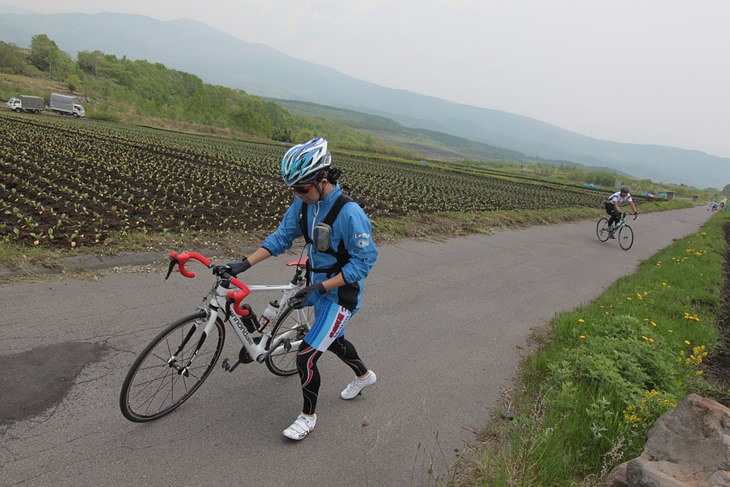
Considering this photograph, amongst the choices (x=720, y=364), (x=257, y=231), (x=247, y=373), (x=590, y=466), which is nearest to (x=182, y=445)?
(x=247, y=373)

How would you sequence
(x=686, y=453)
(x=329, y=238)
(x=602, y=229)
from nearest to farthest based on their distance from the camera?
1. (x=686, y=453)
2. (x=329, y=238)
3. (x=602, y=229)

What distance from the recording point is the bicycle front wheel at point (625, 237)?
1490 centimetres

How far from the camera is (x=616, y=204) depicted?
14.7 metres

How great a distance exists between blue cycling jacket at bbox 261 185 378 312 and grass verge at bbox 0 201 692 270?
13.3ft

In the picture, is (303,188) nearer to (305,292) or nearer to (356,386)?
(305,292)

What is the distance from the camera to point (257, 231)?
29.4 feet

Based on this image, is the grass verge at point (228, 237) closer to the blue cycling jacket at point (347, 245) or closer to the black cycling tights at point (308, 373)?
the blue cycling jacket at point (347, 245)

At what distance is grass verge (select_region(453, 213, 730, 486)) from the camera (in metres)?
3.08

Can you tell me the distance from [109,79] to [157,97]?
926 centimetres

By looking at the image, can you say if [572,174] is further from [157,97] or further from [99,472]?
[99,472]

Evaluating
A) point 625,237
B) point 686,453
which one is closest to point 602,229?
point 625,237

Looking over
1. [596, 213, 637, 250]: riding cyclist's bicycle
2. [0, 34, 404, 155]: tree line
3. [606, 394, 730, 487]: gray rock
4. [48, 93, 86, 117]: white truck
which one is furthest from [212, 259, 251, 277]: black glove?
[0, 34, 404, 155]: tree line

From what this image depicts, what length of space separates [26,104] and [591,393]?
163 ft

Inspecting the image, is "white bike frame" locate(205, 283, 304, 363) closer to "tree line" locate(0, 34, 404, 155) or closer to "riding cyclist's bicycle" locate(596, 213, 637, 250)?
"riding cyclist's bicycle" locate(596, 213, 637, 250)
